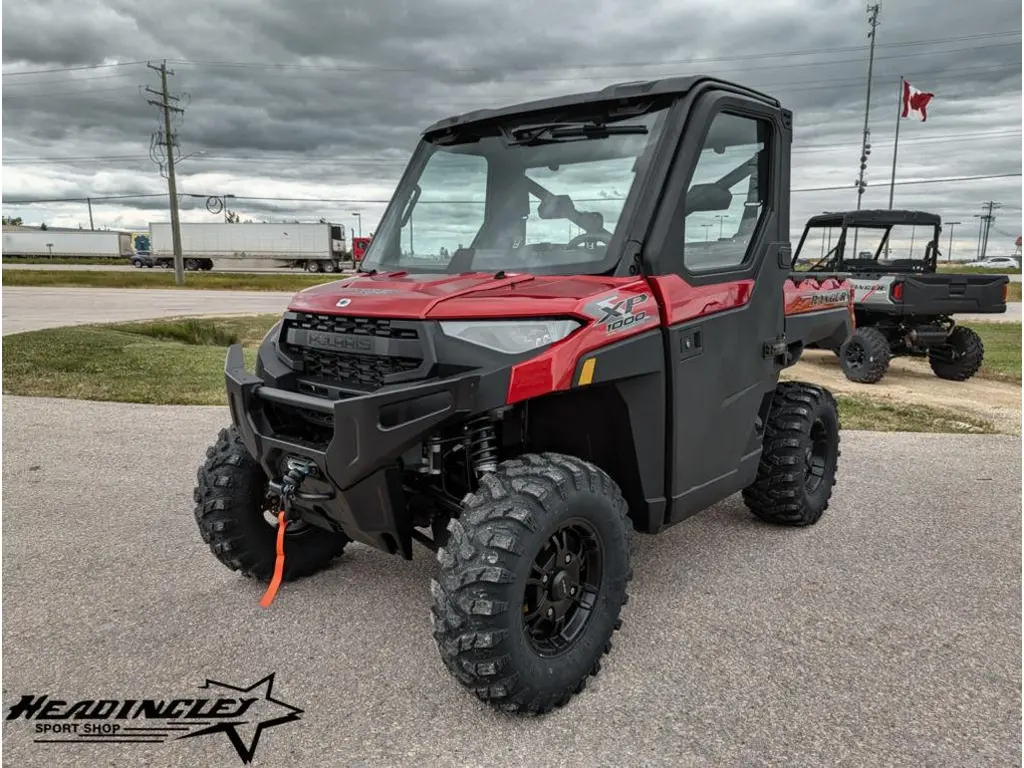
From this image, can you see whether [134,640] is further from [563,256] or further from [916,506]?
[916,506]

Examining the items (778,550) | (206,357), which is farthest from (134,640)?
(206,357)

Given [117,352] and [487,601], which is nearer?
[487,601]

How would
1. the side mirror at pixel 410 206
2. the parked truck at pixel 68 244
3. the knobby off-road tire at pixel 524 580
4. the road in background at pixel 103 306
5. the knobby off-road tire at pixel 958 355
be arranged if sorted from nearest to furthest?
the knobby off-road tire at pixel 524 580
the side mirror at pixel 410 206
the knobby off-road tire at pixel 958 355
the road in background at pixel 103 306
the parked truck at pixel 68 244

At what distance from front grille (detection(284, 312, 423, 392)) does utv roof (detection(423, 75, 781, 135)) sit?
1199mm

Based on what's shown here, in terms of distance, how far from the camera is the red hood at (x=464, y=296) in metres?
2.79

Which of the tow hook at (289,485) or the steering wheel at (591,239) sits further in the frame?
the steering wheel at (591,239)

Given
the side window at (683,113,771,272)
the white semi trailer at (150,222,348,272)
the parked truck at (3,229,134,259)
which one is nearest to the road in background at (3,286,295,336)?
the side window at (683,113,771,272)

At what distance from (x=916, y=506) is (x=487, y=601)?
3.65 metres

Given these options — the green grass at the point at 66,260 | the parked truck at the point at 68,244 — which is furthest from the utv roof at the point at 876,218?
the parked truck at the point at 68,244

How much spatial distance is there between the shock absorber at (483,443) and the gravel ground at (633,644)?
809 mm

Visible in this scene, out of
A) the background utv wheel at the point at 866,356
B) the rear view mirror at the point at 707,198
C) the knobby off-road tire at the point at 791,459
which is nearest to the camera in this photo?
the rear view mirror at the point at 707,198

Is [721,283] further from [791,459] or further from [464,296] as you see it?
[791,459]

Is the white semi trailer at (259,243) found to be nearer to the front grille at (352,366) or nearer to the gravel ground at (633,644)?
the gravel ground at (633,644)

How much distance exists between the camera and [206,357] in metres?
10.9
